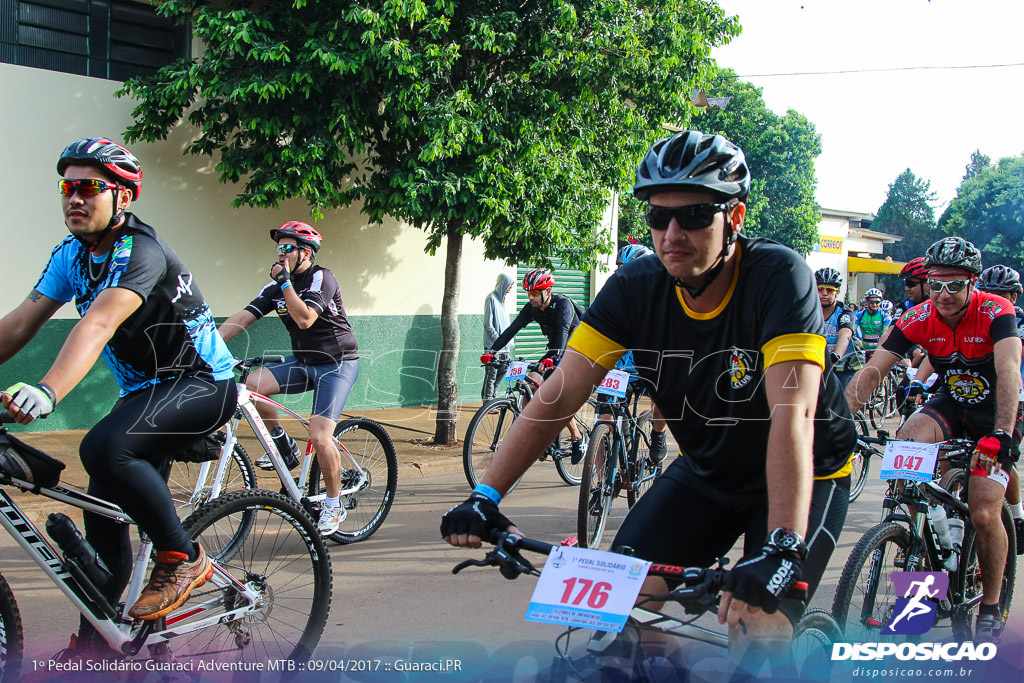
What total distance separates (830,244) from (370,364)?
39.8m

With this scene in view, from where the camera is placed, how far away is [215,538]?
3.42 metres

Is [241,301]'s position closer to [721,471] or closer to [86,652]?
[86,652]

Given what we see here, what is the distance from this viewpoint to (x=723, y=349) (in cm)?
246

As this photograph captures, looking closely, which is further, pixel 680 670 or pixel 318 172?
pixel 318 172

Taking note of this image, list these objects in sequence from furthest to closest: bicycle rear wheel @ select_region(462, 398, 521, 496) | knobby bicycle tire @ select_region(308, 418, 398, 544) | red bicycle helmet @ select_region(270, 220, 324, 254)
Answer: bicycle rear wheel @ select_region(462, 398, 521, 496)
knobby bicycle tire @ select_region(308, 418, 398, 544)
red bicycle helmet @ select_region(270, 220, 324, 254)

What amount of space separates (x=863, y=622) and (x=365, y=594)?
2.65m

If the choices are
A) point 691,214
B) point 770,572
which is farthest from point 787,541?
point 691,214

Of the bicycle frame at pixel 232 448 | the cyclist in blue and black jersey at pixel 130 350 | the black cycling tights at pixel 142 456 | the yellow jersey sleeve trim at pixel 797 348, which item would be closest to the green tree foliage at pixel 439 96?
the bicycle frame at pixel 232 448

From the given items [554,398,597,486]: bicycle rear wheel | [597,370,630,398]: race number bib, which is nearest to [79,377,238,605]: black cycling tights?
[597,370,630,398]: race number bib

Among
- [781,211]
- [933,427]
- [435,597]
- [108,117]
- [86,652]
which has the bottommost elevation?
[435,597]

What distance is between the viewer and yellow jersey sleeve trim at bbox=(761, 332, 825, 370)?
2266 mm

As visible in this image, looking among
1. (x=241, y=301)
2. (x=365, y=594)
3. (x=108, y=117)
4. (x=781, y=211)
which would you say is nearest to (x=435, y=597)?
(x=365, y=594)

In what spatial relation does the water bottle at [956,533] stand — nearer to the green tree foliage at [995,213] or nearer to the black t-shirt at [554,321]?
the black t-shirt at [554,321]

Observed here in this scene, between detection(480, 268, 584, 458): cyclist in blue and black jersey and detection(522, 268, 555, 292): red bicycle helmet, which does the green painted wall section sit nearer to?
detection(480, 268, 584, 458): cyclist in blue and black jersey
